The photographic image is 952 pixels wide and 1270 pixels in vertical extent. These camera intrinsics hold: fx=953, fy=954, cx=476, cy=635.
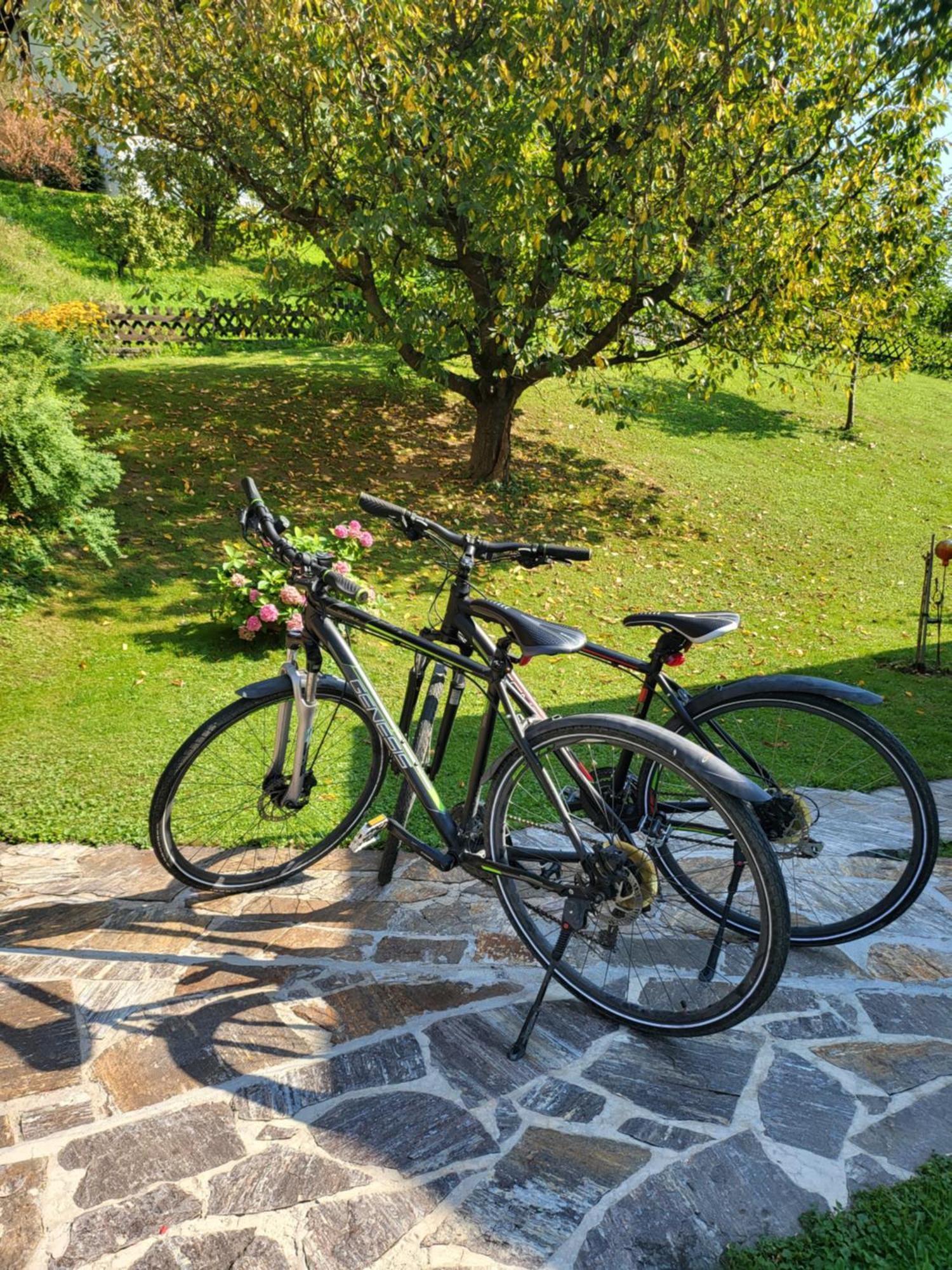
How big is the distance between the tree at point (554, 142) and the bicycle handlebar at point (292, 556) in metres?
5.14

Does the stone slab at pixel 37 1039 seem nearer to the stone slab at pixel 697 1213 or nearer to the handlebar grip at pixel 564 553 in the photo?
the stone slab at pixel 697 1213

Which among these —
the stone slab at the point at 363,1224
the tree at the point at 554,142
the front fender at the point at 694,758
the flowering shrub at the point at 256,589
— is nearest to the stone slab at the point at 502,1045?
the stone slab at the point at 363,1224

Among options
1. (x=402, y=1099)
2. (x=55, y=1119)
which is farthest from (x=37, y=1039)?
(x=402, y=1099)

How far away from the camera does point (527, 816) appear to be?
9.57 feet

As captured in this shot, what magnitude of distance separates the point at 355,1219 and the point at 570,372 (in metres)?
8.49

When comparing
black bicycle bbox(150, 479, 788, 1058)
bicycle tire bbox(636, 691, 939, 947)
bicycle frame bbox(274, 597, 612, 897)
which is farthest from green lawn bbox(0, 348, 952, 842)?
bicycle tire bbox(636, 691, 939, 947)

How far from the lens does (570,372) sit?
31.1 ft

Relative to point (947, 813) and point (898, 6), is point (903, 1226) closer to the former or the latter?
point (947, 813)

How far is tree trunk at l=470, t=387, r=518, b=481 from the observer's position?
10.4 metres

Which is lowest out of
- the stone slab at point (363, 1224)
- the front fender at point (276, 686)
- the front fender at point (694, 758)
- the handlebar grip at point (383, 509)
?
the stone slab at point (363, 1224)

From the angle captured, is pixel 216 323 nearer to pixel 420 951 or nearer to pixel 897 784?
pixel 420 951

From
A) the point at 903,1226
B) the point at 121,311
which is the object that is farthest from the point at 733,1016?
the point at 121,311

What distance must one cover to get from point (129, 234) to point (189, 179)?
30.0ft

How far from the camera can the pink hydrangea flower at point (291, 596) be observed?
5.90 meters
